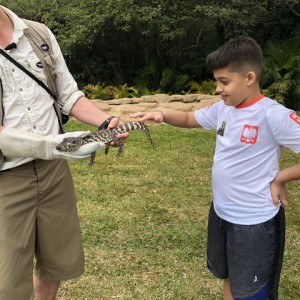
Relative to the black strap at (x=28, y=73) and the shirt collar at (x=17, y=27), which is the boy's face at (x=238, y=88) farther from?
the shirt collar at (x=17, y=27)

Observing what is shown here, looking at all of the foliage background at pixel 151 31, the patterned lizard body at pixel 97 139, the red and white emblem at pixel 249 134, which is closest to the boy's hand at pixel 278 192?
the red and white emblem at pixel 249 134

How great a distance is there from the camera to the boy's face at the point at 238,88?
2.25 m

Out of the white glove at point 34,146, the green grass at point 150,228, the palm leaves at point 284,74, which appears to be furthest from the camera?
the palm leaves at point 284,74

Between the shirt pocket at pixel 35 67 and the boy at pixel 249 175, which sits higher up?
the shirt pocket at pixel 35 67

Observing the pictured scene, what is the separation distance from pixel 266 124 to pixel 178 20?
29.5 feet

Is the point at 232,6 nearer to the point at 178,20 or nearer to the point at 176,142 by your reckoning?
the point at 178,20

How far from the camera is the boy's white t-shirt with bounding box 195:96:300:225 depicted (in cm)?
216

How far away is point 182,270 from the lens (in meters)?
3.53

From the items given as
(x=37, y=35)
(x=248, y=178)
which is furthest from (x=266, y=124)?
(x=37, y=35)

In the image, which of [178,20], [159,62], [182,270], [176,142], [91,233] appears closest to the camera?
[182,270]

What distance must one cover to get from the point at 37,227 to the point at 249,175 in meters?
1.11

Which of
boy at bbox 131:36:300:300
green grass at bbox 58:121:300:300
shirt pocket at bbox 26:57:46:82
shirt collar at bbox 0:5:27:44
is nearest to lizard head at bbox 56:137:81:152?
shirt pocket at bbox 26:57:46:82

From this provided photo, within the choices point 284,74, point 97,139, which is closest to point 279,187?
point 97,139

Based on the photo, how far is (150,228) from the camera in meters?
4.23
